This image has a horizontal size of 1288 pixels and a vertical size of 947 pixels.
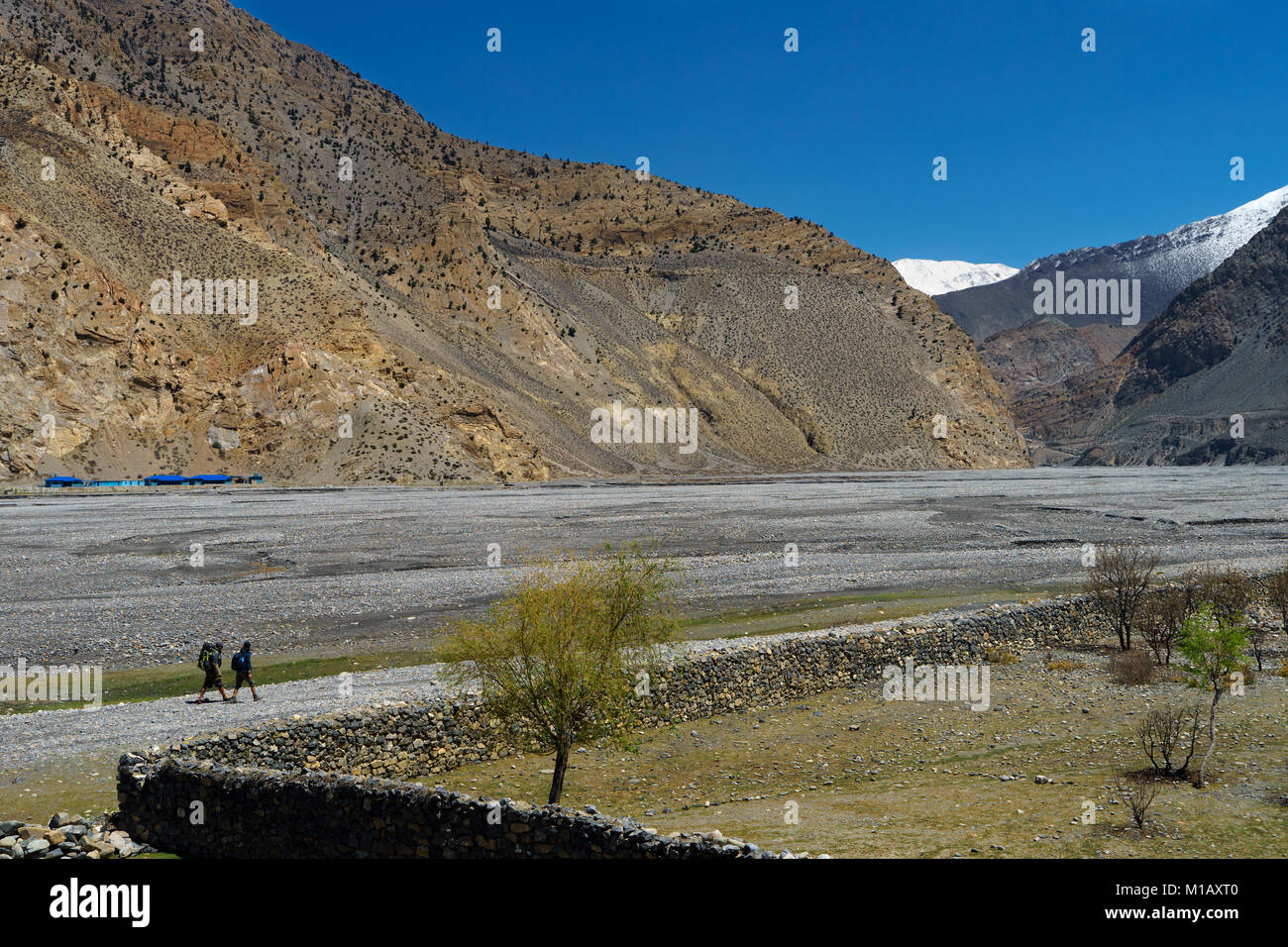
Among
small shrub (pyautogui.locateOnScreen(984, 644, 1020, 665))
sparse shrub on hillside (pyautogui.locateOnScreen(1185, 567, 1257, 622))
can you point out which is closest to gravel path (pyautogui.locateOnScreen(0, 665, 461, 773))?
small shrub (pyautogui.locateOnScreen(984, 644, 1020, 665))

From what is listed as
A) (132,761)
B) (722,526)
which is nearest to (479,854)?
(132,761)

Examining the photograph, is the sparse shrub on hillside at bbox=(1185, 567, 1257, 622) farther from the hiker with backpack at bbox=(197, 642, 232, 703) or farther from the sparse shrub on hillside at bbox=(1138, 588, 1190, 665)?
the hiker with backpack at bbox=(197, 642, 232, 703)

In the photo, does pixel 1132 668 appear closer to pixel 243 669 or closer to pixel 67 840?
pixel 243 669

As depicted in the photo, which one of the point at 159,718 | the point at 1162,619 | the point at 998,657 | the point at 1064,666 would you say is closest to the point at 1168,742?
the point at 1064,666

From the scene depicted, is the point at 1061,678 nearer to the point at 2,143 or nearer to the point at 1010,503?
the point at 1010,503

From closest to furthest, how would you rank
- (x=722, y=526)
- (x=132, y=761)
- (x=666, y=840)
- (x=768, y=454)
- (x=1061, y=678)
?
(x=666, y=840)
(x=132, y=761)
(x=1061, y=678)
(x=722, y=526)
(x=768, y=454)

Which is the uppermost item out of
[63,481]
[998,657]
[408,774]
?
[63,481]

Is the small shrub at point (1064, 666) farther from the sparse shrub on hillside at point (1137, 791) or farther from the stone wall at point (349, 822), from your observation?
the stone wall at point (349, 822)
